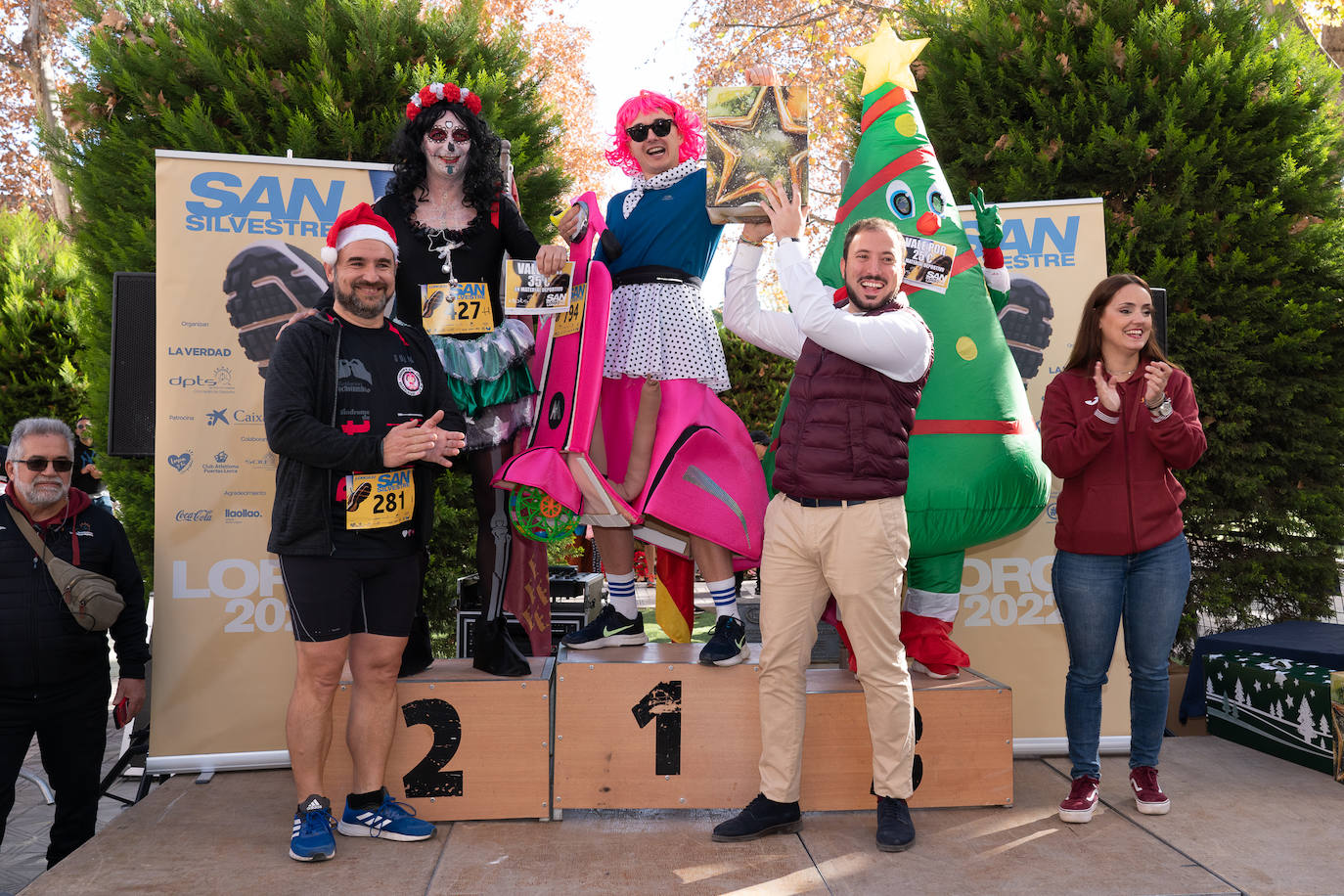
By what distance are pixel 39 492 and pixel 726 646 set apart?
202cm

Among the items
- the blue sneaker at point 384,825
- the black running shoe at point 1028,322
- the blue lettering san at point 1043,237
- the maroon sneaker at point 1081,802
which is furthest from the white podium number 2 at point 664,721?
the blue lettering san at point 1043,237

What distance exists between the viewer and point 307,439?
236 centimetres

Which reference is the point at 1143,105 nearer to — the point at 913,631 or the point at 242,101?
the point at 913,631

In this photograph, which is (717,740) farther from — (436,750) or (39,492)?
(39,492)

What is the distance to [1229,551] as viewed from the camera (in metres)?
4.19

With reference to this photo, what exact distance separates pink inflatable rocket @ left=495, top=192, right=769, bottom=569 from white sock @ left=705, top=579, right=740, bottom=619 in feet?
0.35

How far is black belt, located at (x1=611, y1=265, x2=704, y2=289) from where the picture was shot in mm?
2949

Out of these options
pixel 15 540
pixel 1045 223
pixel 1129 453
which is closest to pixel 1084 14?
pixel 1045 223

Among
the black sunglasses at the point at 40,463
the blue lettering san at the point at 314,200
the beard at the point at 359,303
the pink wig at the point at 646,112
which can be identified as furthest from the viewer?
the blue lettering san at the point at 314,200

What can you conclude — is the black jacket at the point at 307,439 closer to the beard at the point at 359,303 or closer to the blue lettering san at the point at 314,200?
the beard at the point at 359,303

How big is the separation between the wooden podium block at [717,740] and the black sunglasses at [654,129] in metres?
1.59

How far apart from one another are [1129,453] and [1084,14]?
2.27 meters

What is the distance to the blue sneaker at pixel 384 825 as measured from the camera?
2570 millimetres

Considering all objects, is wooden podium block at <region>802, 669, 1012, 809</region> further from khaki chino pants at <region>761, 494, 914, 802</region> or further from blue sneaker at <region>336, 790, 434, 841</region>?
blue sneaker at <region>336, 790, 434, 841</region>
